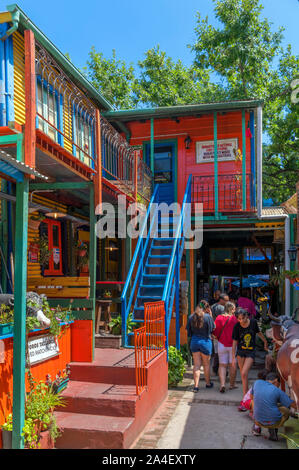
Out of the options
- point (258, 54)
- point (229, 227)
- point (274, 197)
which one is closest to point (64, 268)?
point (229, 227)

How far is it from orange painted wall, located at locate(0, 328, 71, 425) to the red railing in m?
1.31

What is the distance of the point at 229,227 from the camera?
44.7 ft

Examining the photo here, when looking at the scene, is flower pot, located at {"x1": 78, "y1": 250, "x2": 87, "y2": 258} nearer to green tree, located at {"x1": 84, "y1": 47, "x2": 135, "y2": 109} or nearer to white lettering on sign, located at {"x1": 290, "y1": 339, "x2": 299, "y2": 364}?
white lettering on sign, located at {"x1": 290, "y1": 339, "x2": 299, "y2": 364}

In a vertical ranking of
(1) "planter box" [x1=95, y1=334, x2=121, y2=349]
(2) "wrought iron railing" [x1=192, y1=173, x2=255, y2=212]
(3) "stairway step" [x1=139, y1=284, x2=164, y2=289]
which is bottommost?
(1) "planter box" [x1=95, y1=334, x2=121, y2=349]

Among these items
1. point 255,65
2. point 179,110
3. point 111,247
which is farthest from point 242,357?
point 255,65

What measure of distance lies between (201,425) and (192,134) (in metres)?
9.84

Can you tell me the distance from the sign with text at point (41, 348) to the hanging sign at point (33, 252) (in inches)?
132

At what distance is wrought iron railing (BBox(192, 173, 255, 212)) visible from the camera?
1252 cm

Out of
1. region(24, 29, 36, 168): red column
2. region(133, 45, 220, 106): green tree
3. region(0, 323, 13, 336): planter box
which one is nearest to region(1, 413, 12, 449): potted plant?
region(0, 323, 13, 336): planter box

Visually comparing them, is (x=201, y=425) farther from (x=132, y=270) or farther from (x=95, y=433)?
(x=132, y=270)

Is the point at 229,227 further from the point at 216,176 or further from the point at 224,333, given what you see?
the point at 224,333

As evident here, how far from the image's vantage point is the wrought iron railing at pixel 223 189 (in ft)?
41.1

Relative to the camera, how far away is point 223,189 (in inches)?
517
